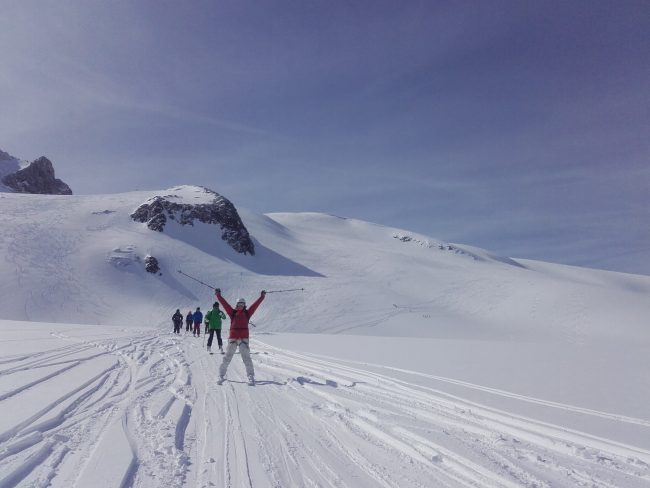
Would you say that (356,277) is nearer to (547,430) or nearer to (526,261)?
(547,430)

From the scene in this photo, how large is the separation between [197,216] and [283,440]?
6646cm

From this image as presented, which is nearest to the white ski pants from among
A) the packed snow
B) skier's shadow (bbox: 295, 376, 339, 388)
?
the packed snow

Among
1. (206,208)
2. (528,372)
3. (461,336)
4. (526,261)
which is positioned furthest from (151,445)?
(526,261)

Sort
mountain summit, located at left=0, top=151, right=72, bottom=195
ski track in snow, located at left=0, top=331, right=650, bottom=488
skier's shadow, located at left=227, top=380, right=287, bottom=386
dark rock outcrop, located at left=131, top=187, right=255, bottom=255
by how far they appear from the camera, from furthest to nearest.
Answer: mountain summit, located at left=0, top=151, right=72, bottom=195
dark rock outcrop, located at left=131, top=187, right=255, bottom=255
skier's shadow, located at left=227, top=380, right=287, bottom=386
ski track in snow, located at left=0, top=331, right=650, bottom=488

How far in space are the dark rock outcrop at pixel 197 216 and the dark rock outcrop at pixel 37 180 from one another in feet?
241

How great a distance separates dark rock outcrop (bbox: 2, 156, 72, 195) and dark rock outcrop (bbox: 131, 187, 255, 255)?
73569mm

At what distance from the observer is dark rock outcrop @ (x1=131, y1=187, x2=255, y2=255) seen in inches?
2475

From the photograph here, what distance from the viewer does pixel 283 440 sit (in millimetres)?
4746

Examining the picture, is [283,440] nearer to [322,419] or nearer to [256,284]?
[322,419]

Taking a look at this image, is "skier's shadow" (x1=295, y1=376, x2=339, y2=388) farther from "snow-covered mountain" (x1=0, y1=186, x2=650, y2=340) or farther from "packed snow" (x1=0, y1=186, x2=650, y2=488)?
"snow-covered mountain" (x1=0, y1=186, x2=650, y2=340)

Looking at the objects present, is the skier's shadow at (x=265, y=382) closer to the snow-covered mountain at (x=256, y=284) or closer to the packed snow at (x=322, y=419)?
the packed snow at (x=322, y=419)

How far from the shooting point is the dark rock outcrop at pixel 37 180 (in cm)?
11719

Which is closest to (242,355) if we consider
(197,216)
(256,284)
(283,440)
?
(283,440)

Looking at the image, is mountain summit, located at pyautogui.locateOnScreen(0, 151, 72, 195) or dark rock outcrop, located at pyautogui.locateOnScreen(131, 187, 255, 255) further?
mountain summit, located at pyautogui.locateOnScreen(0, 151, 72, 195)
